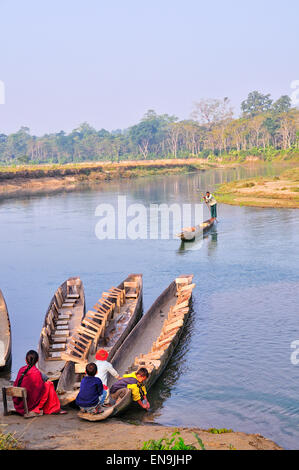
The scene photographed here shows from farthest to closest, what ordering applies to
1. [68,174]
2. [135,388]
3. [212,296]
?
1. [68,174]
2. [212,296]
3. [135,388]

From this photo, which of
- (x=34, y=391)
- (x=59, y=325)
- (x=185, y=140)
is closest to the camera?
(x=34, y=391)

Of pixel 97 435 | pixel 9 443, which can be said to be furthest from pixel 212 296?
pixel 9 443

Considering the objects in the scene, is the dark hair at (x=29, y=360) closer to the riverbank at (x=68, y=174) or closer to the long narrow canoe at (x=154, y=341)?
the long narrow canoe at (x=154, y=341)

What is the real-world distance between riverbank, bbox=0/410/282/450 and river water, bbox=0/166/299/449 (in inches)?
41.0

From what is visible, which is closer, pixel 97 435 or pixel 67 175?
pixel 97 435

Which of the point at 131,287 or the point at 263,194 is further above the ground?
the point at 263,194

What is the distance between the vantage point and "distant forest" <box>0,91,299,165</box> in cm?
11838

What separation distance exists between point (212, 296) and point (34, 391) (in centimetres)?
1015

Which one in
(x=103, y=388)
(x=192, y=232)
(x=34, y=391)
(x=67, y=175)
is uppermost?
(x=67, y=175)

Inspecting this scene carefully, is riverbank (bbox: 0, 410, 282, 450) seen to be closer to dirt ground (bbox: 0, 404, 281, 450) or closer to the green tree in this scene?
dirt ground (bbox: 0, 404, 281, 450)

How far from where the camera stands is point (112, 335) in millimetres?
14008

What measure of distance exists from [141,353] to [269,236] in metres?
17.4

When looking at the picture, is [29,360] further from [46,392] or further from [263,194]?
[263,194]
